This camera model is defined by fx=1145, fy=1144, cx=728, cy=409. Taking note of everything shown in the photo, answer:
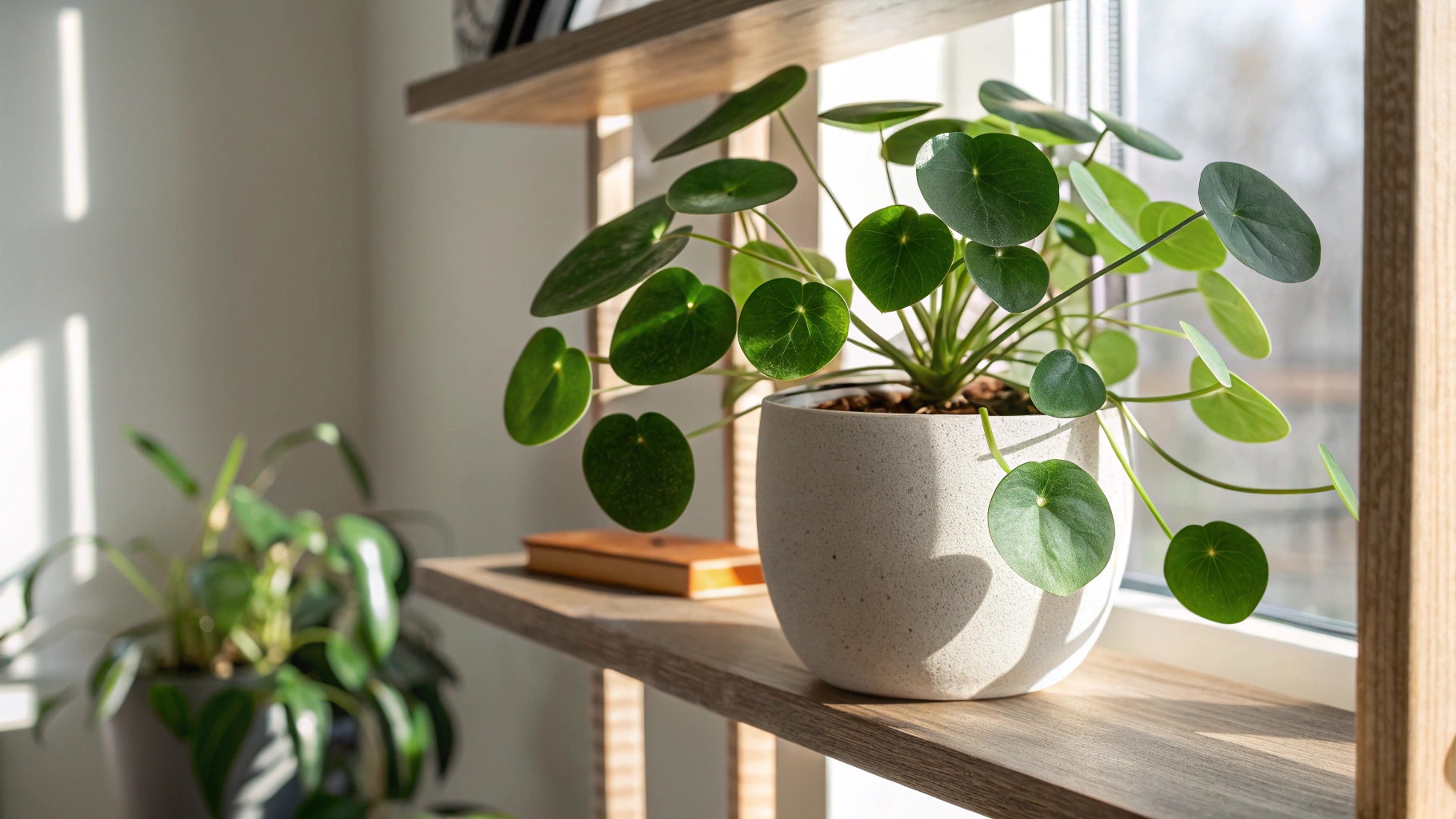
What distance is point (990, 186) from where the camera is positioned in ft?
1.58

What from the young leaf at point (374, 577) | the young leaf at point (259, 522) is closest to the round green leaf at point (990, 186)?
the young leaf at point (374, 577)

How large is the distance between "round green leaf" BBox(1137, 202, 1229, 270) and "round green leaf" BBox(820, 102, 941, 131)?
15cm

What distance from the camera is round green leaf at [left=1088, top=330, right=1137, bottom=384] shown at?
75 cm

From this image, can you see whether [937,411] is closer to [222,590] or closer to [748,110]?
[748,110]

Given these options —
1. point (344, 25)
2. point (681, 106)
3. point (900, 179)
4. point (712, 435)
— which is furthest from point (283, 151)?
point (900, 179)

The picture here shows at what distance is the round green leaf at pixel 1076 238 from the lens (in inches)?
26.5

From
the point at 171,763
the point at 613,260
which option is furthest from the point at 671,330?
the point at 171,763

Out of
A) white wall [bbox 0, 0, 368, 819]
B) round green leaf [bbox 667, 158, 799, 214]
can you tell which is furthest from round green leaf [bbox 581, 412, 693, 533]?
white wall [bbox 0, 0, 368, 819]

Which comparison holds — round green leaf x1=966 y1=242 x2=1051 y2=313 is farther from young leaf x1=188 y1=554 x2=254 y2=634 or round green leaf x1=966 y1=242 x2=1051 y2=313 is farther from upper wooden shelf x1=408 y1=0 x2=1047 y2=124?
young leaf x1=188 y1=554 x2=254 y2=634

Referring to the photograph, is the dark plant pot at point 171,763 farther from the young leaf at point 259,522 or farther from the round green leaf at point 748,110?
the round green leaf at point 748,110

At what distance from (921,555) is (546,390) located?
0.22 meters

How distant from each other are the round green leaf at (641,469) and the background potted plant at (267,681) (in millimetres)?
794

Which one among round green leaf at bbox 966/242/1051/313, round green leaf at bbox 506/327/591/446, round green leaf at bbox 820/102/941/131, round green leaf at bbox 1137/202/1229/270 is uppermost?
round green leaf at bbox 820/102/941/131

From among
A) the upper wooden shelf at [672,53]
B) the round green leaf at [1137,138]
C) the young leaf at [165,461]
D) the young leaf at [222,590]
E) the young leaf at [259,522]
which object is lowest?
the young leaf at [222,590]
